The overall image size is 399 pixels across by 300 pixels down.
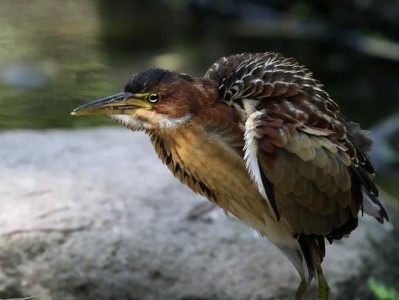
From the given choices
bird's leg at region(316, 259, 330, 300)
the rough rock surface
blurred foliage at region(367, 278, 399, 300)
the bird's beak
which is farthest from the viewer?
blurred foliage at region(367, 278, 399, 300)

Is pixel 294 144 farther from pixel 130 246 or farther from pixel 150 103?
pixel 130 246

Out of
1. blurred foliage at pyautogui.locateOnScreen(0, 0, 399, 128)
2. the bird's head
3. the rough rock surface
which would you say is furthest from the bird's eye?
blurred foliage at pyautogui.locateOnScreen(0, 0, 399, 128)

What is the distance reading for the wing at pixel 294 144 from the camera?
12.6 feet

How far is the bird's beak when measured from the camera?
3.73 m

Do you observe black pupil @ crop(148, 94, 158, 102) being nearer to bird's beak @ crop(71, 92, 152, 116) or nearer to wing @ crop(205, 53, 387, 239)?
bird's beak @ crop(71, 92, 152, 116)

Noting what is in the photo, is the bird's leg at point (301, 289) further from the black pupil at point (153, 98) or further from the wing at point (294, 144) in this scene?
the black pupil at point (153, 98)


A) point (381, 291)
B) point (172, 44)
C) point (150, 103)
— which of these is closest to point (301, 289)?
point (381, 291)

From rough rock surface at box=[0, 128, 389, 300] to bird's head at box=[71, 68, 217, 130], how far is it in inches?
54.6

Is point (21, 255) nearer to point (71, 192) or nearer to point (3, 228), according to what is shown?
point (3, 228)

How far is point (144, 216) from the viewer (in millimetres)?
5277

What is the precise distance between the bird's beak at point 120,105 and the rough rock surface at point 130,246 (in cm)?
139

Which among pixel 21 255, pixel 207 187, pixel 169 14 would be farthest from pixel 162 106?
pixel 169 14

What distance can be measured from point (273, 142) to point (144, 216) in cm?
168

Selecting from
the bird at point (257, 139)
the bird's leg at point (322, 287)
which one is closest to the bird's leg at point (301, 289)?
the bird's leg at point (322, 287)
